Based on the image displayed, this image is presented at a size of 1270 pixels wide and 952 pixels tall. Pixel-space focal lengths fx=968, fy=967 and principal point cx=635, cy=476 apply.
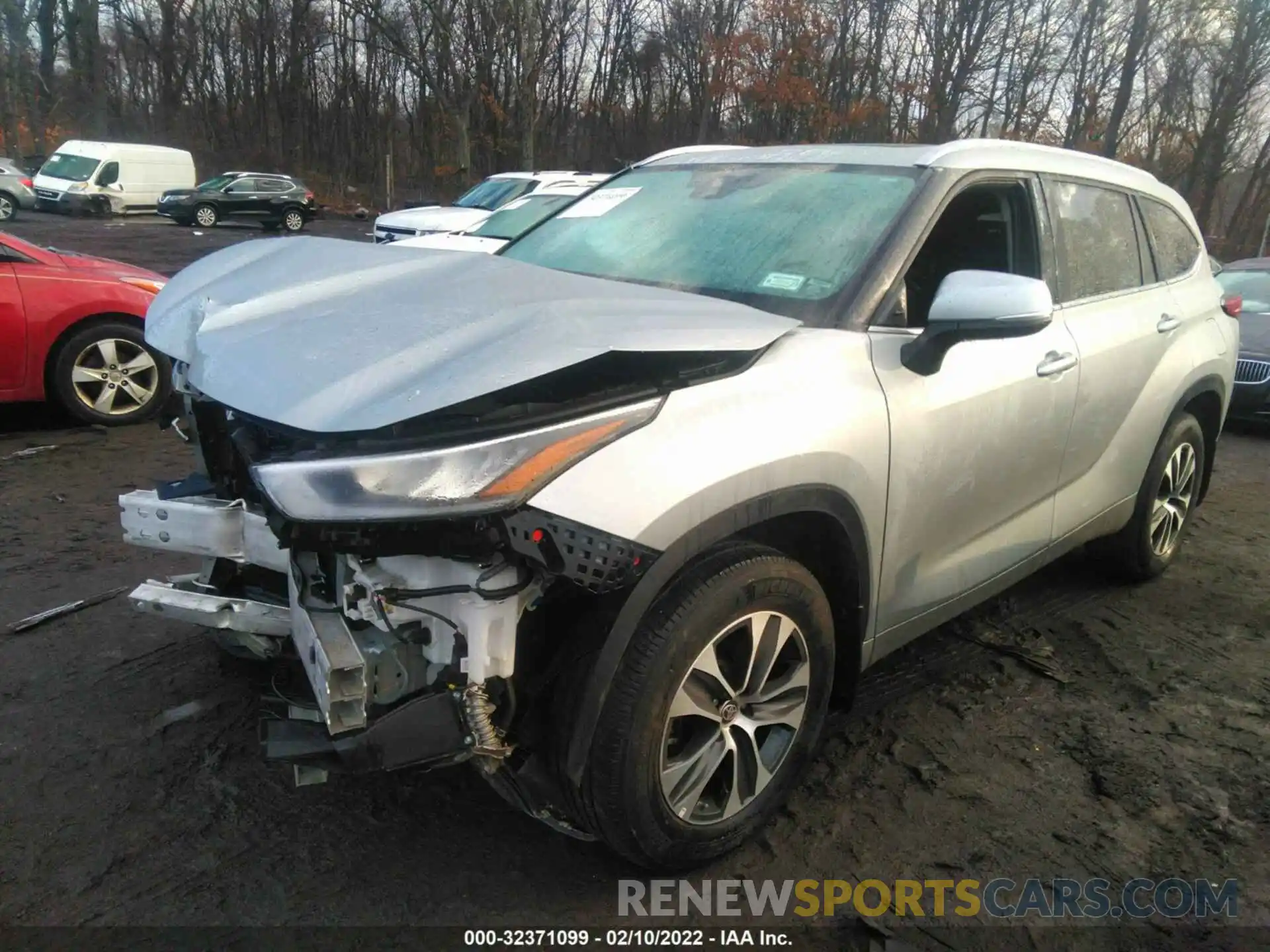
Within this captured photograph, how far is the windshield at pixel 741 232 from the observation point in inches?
113

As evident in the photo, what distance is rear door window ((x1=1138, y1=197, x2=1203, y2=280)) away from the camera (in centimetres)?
422

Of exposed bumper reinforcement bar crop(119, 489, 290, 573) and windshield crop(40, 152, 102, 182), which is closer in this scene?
exposed bumper reinforcement bar crop(119, 489, 290, 573)

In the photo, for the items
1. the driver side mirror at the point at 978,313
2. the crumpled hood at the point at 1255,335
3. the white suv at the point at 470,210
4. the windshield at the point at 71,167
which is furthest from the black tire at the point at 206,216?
the driver side mirror at the point at 978,313

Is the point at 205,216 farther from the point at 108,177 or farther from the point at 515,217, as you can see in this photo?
the point at 515,217

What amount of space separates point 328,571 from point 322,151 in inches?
1982

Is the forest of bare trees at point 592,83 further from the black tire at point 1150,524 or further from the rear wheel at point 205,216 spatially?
the black tire at point 1150,524

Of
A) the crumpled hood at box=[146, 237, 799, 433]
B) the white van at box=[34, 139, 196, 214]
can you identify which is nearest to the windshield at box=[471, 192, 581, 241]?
the crumpled hood at box=[146, 237, 799, 433]

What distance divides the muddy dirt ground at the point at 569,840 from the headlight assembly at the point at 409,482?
1.06 m

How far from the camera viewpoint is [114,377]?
6.30 meters

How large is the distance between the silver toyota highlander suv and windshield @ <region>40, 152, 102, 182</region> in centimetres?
3027

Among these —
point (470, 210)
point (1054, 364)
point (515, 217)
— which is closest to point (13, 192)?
point (470, 210)

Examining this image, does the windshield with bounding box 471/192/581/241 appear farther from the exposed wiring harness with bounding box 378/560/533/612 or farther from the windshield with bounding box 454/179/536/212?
the exposed wiring harness with bounding box 378/560/533/612

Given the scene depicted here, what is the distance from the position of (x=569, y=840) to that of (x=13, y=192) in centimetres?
3044

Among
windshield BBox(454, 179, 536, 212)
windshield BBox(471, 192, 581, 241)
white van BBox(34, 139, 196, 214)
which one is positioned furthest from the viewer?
white van BBox(34, 139, 196, 214)
